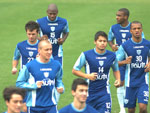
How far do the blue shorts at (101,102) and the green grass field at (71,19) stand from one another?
5166 mm

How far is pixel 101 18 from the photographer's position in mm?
25297

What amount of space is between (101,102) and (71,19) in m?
13.5

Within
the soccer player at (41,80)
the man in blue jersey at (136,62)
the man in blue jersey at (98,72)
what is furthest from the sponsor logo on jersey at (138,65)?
the soccer player at (41,80)

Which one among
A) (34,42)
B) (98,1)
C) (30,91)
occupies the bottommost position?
(30,91)

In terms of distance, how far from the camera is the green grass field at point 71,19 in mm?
20328

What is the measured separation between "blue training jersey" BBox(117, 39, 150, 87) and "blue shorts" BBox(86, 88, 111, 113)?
3.70ft

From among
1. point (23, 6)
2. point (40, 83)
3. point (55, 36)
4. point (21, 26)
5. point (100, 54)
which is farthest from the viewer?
point (23, 6)

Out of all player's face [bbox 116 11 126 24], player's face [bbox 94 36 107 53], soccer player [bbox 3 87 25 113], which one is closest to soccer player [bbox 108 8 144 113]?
player's face [bbox 116 11 126 24]

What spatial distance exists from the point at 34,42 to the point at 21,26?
11.6m

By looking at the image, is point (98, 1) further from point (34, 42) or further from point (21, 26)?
point (34, 42)

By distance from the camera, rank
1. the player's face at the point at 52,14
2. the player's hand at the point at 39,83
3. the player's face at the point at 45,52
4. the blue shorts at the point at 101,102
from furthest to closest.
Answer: the player's face at the point at 52,14 < the blue shorts at the point at 101,102 < the player's face at the point at 45,52 < the player's hand at the point at 39,83

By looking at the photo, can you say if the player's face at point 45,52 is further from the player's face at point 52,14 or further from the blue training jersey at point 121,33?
the blue training jersey at point 121,33

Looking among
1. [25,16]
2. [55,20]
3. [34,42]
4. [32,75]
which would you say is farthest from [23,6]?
[32,75]

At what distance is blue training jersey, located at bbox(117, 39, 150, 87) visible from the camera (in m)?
12.8
